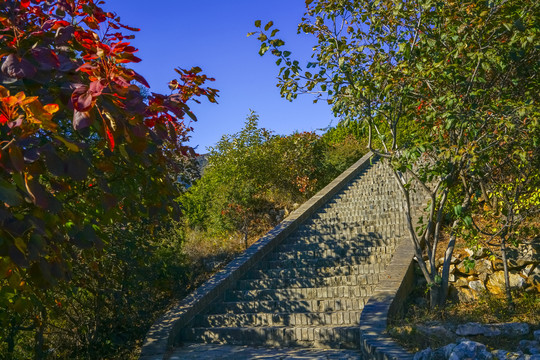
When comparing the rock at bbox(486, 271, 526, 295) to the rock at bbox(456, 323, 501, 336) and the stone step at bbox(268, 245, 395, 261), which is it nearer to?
the stone step at bbox(268, 245, 395, 261)

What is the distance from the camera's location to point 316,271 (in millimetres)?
8930

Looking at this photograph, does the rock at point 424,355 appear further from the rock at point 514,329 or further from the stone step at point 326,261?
the stone step at point 326,261

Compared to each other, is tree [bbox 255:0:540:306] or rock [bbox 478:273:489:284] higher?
tree [bbox 255:0:540:306]

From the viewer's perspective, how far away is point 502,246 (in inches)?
293

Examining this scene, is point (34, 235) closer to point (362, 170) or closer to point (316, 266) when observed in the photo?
point (316, 266)

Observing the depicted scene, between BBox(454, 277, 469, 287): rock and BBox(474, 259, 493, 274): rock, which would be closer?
BBox(474, 259, 493, 274): rock

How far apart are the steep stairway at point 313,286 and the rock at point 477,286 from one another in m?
1.44

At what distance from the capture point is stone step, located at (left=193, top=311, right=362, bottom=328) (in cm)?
703

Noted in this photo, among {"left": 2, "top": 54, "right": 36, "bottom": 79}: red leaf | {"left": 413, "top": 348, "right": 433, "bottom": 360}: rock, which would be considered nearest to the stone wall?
{"left": 413, "top": 348, "right": 433, "bottom": 360}: rock

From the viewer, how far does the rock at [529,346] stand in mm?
4691

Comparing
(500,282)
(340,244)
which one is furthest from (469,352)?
(340,244)

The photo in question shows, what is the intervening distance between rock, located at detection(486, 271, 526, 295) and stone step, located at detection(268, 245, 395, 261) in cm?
175

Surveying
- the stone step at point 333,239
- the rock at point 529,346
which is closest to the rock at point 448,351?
the rock at point 529,346

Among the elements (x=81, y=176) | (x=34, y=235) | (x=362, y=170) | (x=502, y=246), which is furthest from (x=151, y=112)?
(x=362, y=170)
